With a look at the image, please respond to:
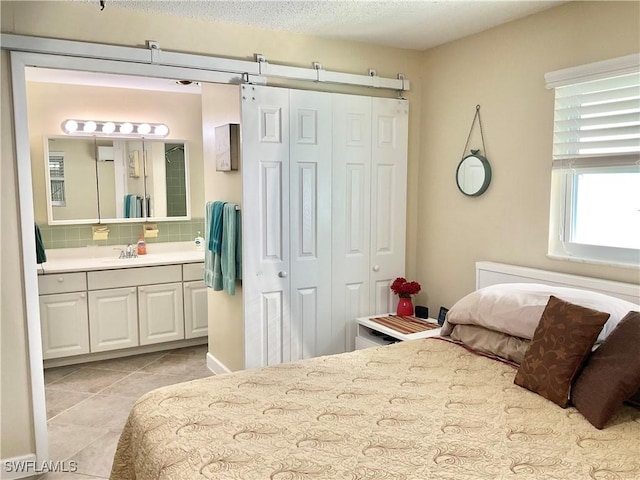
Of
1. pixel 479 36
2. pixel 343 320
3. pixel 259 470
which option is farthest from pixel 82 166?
pixel 259 470

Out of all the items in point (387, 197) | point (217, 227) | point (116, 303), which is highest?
point (387, 197)

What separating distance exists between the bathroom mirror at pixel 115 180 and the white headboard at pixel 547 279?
3085 mm

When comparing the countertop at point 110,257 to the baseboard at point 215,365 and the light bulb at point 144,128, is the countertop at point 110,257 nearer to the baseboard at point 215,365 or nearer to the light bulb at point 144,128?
the baseboard at point 215,365

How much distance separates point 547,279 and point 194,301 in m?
3.05

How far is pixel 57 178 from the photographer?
4.57 meters

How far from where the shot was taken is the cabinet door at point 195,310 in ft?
15.2

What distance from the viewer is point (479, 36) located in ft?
10.6

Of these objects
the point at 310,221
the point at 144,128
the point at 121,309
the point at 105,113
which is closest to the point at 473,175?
the point at 310,221

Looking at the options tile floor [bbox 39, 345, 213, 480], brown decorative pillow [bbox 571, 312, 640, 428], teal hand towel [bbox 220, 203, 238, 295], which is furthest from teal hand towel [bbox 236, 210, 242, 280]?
brown decorative pillow [bbox 571, 312, 640, 428]

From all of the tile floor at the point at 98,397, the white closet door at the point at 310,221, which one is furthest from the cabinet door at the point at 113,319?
the white closet door at the point at 310,221

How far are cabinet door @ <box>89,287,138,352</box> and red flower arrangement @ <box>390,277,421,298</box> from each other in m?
2.25

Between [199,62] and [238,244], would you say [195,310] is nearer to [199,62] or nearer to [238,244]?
[238,244]

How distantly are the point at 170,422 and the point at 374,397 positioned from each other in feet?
2.55

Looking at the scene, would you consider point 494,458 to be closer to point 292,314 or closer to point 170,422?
point 170,422
